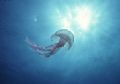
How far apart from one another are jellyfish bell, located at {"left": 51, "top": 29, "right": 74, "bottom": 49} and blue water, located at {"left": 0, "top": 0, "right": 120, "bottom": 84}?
0.20 m

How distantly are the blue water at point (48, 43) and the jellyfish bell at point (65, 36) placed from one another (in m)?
0.20

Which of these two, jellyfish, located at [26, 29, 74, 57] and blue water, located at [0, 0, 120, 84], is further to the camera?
jellyfish, located at [26, 29, 74, 57]

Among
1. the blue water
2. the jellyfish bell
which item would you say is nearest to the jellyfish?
the jellyfish bell

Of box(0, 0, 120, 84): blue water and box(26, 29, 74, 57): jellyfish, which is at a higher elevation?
box(0, 0, 120, 84): blue water

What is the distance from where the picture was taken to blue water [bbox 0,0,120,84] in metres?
7.24

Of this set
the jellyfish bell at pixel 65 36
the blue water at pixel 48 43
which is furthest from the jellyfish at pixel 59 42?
the blue water at pixel 48 43

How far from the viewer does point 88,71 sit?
32.7 ft

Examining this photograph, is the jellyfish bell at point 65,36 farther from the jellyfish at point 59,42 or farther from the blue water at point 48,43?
the blue water at point 48,43

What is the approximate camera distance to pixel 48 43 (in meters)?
8.07

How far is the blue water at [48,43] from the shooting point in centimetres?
724

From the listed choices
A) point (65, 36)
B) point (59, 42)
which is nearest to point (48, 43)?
point (59, 42)

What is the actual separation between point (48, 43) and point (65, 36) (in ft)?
3.42

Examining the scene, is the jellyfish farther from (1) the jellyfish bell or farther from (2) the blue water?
(2) the blue water

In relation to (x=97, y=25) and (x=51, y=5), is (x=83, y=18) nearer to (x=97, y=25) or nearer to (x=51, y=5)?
(x=97, y=25)
